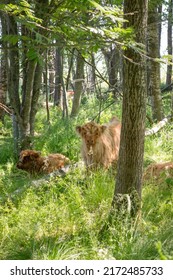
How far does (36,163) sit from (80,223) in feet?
8.91

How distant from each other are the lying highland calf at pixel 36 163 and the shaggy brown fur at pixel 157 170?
1.66 meters

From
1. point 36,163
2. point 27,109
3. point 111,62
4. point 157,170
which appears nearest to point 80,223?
point 157,170

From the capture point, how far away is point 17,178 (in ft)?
20.6

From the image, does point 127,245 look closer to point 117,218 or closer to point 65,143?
point 117,218

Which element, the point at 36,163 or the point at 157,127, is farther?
the point at 157,127

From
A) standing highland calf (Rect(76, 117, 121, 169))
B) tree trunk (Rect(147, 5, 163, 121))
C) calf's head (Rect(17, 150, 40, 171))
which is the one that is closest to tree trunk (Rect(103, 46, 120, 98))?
standing highland calf (Rect(76, 117, 121, 169))

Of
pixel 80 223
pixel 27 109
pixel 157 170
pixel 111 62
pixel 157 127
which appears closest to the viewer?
pixel 80 223

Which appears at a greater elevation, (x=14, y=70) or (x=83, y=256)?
(x=14, y=70)

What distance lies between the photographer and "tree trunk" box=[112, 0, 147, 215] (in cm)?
356

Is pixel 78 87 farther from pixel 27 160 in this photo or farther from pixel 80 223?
pixel 80 223

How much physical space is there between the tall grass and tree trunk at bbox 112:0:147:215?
0.32 meters

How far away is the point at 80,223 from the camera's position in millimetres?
3979
